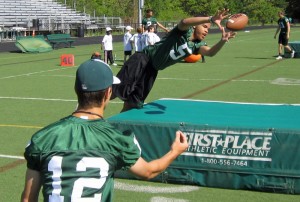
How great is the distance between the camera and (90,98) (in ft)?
10.9

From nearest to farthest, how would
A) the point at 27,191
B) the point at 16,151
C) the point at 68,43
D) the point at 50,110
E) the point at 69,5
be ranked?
the point at 27,191
the point at 16,151
the point at 50,110
the point at 68,43
the point at 69,5

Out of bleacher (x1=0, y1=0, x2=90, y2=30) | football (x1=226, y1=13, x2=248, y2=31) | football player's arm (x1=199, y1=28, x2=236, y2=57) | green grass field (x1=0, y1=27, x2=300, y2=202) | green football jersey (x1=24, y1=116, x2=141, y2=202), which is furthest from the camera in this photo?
bleacher (x1=0, y1=0, x2=90, y2=30)

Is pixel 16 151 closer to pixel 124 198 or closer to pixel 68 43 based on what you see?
pixel 124 198

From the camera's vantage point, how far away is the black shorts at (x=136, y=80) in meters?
7.77

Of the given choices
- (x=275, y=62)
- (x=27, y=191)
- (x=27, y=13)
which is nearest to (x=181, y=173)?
(x=27, y=191)

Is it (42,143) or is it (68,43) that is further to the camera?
(68,43)

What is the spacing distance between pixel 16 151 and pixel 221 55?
20.8 meters

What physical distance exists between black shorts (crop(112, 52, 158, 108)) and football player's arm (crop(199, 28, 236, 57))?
2.65ft

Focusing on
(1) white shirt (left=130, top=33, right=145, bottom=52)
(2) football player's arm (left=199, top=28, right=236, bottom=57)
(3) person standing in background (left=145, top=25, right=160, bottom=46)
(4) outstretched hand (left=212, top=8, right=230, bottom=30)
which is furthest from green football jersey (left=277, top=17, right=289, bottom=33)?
(4) outstretched hand (left=212, top=8, right=230, bottom=30)

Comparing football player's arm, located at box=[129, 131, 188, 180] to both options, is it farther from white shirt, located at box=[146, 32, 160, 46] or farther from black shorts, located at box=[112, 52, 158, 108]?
white shirt, located at box=[146, 32, 160, 46]

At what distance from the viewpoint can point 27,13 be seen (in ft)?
154

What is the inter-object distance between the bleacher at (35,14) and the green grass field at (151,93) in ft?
55.6

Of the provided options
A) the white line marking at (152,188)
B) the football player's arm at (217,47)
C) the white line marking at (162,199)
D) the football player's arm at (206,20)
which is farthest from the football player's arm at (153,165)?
the football player's arm at (217,47)

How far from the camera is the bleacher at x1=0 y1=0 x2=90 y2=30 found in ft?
144
